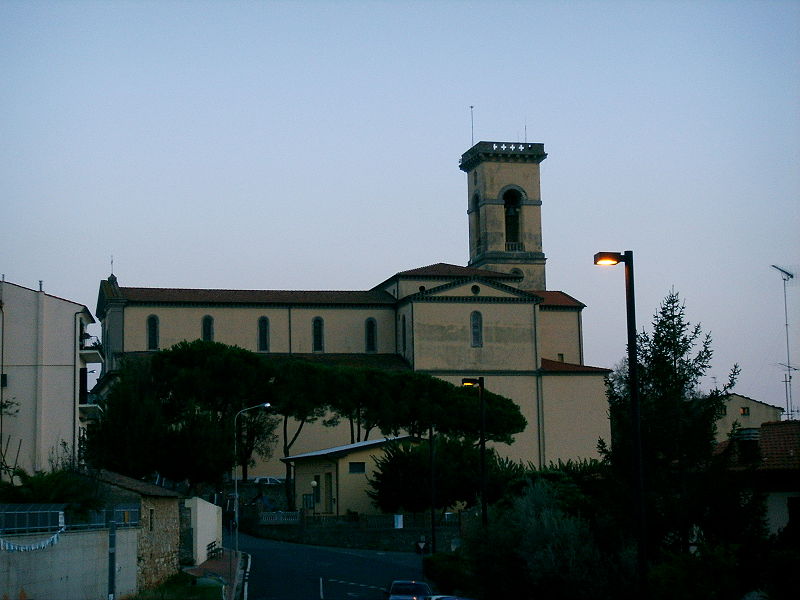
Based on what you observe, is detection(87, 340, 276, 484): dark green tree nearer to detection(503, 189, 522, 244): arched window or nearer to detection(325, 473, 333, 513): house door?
detection(325, 473, 333, 513): house door

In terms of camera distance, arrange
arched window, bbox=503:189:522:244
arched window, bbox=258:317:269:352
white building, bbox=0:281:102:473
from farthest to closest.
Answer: arched window, bbox=503:189:522:244 → arched window, bbox=258:317:269:352 → white building, bbox=0:281:102:473

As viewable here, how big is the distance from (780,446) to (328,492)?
37.7 meters

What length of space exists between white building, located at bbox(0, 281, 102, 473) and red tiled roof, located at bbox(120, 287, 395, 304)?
106 ft

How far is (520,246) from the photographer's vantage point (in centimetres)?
9456

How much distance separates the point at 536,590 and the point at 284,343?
6500cm

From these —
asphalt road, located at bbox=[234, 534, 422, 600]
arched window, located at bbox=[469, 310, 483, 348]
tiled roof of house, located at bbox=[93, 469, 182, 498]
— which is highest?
arched window, located at bbox=[469, 310, 483, 348]

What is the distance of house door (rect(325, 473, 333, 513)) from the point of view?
6081 cm

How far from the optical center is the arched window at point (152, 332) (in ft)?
268

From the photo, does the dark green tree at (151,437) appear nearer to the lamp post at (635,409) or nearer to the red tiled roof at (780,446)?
the red tiled roof at (780,446)

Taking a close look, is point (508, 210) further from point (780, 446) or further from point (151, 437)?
point (780, 446)

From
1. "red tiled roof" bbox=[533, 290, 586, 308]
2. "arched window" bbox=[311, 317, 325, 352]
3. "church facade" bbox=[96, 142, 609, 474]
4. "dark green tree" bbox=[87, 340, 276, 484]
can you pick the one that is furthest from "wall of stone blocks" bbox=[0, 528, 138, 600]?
"red tiled roof" bbox=[533, 290, 586, 308]

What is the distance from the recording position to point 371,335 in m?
85.4

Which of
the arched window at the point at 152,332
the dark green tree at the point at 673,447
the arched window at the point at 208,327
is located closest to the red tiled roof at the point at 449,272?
the arched window at the point at 208,327

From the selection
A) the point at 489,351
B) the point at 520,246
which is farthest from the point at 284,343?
the point at 520,246
